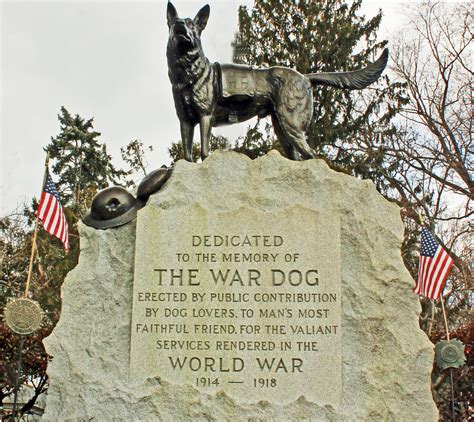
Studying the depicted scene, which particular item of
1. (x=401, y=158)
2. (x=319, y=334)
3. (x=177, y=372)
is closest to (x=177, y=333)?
(x=177, y=372)

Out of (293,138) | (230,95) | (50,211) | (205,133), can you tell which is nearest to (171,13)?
(230,95)

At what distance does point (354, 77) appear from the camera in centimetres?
717

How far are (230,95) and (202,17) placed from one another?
78cm

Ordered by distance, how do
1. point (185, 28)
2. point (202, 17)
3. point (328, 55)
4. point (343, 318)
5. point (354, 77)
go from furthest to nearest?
point (328, 55)
point (354, 77)
point (202, 17)
point (185, 28)
point (343, 318)

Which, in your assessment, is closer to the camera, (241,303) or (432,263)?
(241,303)

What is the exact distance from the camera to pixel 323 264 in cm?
584

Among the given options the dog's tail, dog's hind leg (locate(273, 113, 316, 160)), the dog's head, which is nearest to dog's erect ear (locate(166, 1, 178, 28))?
the dog's head

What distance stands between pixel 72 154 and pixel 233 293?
88.6 feet

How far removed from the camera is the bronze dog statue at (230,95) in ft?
21.8

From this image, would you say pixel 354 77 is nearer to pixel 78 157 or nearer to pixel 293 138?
pixel 293 138

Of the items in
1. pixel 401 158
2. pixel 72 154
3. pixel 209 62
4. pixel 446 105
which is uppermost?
pixel 72 154

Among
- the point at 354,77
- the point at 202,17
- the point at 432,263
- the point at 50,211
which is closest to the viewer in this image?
the point at 202,17

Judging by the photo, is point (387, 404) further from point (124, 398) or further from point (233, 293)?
point (124, 398)

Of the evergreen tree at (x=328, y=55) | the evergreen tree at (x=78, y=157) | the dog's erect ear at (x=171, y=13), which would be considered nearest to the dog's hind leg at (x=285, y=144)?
the dog's erect ear at (x=171, y=13)
